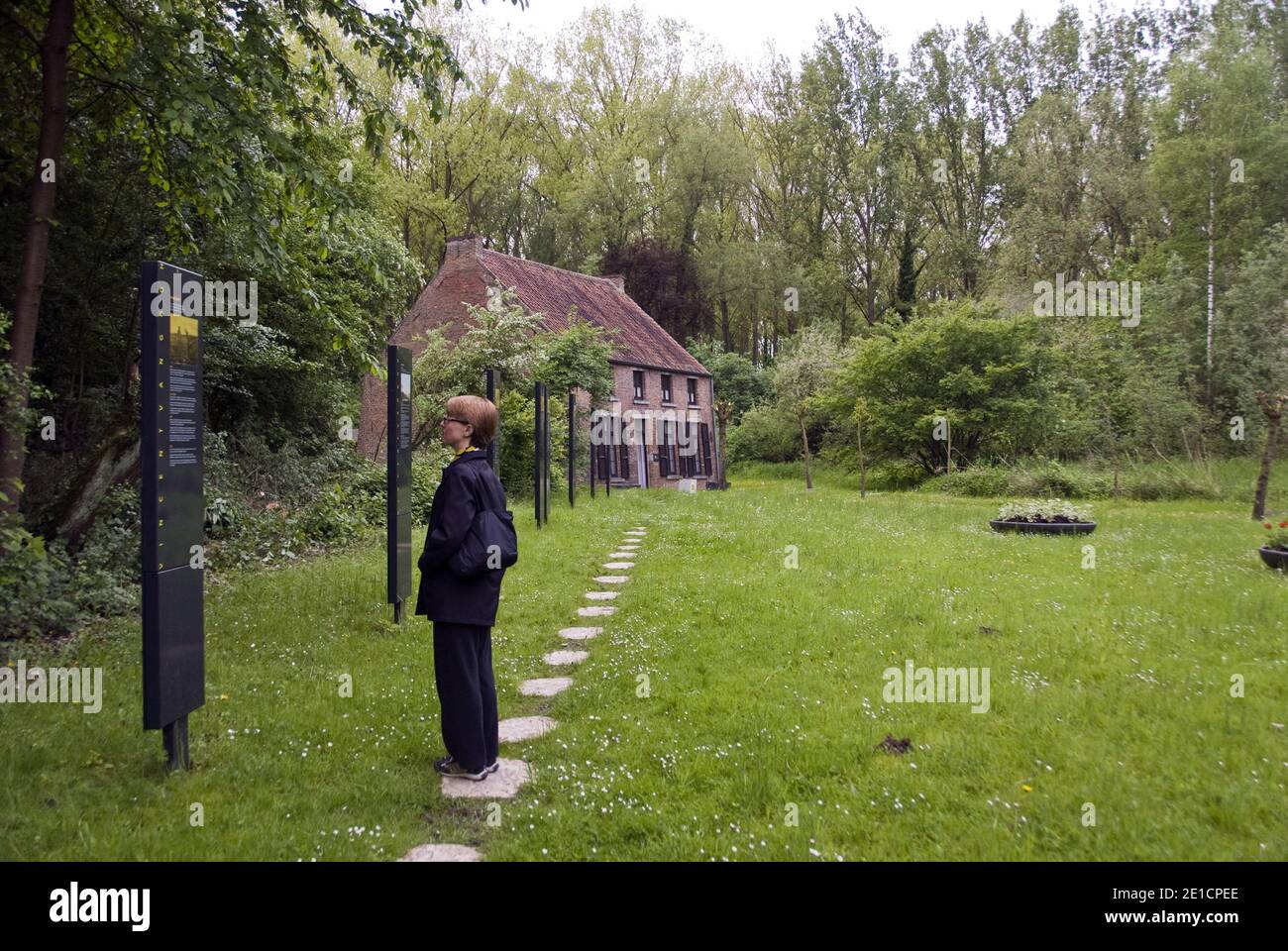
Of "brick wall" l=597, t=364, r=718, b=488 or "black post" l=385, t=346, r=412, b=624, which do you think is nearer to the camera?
"black post" l=385, t=346, r=412, b=624

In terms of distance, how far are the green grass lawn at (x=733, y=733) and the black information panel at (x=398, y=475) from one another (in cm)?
47

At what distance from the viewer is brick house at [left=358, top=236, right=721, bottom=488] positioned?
94.1 ft

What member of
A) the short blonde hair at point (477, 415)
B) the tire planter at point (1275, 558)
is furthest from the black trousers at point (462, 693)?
the tire planter at point (1275, 558)

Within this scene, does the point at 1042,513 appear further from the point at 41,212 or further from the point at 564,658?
the point at 41,212

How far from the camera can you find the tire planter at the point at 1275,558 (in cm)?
895

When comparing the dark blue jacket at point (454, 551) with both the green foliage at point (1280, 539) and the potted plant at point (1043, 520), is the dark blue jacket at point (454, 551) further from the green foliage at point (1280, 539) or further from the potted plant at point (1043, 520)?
the potted plant at point (1043, 520)

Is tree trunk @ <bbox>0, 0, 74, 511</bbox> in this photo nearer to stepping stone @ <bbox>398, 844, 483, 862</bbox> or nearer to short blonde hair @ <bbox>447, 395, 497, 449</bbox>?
short blonde hair @ <bbox>447, 395, 497, 449</bbox>

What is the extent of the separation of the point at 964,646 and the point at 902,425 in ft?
69.3

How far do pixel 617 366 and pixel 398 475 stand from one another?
25.8 meters

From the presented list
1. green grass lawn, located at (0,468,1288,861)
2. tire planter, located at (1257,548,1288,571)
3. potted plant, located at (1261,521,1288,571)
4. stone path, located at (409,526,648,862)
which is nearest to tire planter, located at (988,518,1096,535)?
potted plant, located at (1261,521,1288,571)

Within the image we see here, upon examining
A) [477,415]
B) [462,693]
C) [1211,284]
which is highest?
[1211,284]

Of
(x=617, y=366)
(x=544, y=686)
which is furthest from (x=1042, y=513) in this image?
(x=617, y=366)

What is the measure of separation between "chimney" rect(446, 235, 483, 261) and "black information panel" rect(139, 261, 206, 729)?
85.4 feet

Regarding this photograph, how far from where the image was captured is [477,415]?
14.2ft
